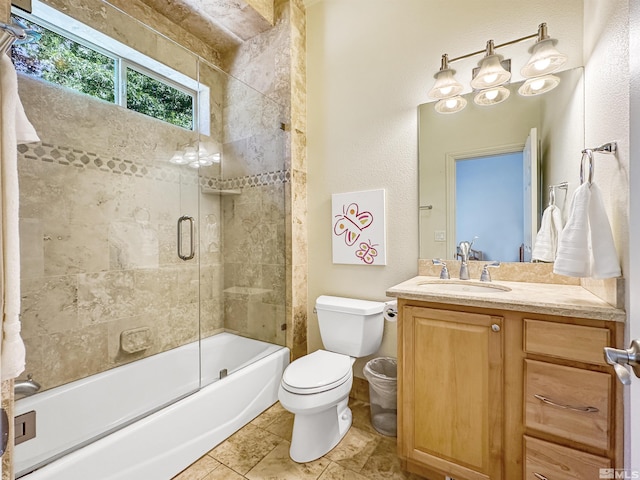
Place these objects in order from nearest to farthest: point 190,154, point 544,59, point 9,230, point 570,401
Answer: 1. point 9,230
2. point 570,401
3. point 544,59
4. point 190,154

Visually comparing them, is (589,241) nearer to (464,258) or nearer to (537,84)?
(464,258)

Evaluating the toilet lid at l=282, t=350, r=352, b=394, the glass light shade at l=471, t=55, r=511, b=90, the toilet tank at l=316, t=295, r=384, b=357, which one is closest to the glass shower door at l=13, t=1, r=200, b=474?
the toilet lid at l=282, t=350, r=352, b=394

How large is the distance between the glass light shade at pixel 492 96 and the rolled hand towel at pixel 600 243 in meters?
0.79

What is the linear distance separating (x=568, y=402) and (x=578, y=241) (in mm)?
601

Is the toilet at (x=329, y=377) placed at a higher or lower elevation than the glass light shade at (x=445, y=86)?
lower

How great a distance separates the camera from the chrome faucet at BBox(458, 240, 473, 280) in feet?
5.54

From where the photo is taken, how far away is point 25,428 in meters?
1.23

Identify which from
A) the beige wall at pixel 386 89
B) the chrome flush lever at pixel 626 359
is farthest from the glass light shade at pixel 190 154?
the chrome flush lever at pixel 626 359

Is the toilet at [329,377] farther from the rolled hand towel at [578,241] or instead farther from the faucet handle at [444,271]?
the rolled hand towel at [578,241]

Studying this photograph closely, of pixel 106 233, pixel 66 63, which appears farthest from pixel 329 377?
pixel 66 63

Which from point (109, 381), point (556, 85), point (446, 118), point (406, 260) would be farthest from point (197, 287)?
point (556, 85)

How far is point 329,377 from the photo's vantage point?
1.56 metres

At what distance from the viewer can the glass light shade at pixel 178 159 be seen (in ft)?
7.15

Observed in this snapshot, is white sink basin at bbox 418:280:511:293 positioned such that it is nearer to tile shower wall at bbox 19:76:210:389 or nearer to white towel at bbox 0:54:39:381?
white towel at bbox 0:54:39:381
